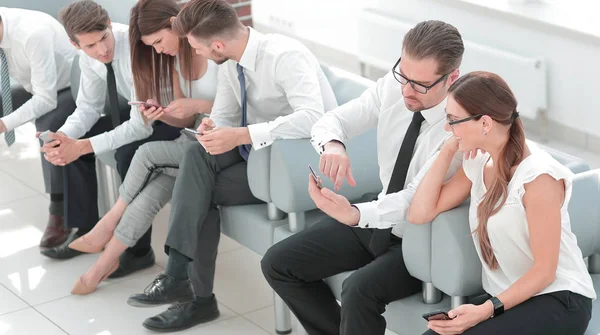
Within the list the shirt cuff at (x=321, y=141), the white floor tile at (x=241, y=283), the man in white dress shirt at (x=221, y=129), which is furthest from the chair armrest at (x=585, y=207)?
the white floor tile at (x=241, y=283)

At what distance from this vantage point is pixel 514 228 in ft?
7.72

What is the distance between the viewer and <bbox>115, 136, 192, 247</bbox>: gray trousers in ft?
11.8

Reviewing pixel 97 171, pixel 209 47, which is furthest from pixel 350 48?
pixel 209 47

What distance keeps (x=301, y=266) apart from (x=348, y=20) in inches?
140

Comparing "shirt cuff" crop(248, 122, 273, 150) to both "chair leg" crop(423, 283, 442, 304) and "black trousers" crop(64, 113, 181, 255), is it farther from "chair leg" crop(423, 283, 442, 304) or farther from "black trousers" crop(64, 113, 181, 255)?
"black trousers" crop(64, 113, 181, 255)

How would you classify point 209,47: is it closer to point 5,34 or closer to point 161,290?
point 161,290

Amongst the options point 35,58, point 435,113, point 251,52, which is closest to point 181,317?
point 251,52

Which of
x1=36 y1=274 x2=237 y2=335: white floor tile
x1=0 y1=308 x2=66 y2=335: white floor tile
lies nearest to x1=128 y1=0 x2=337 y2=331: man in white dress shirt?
x1=36 y1=274 x2=237 y2=335: white floor tile

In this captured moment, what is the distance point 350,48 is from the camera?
6.24 metres

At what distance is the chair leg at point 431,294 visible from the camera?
104 inches

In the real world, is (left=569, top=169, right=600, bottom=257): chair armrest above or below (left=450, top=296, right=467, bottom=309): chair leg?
above

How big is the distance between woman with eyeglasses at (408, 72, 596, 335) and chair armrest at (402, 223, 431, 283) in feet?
0.47

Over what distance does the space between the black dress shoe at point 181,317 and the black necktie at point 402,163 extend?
0.92 meters

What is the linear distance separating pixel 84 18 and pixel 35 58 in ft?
2.12
